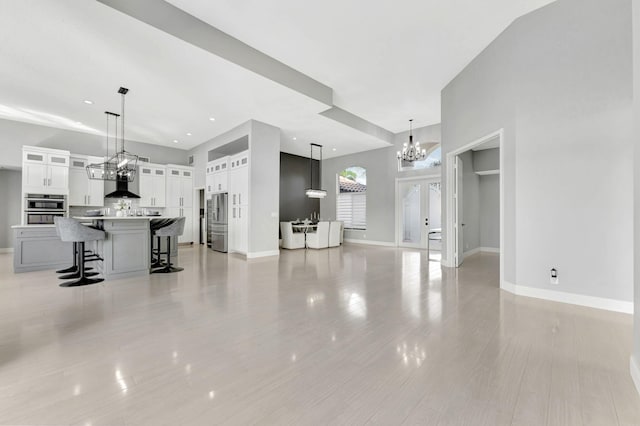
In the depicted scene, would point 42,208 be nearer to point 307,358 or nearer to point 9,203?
point 9,203

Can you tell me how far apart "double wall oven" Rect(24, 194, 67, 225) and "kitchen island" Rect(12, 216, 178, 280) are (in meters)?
2.17

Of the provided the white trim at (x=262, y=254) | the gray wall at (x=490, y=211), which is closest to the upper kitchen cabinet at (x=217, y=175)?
the white trim at (x=262, y=254)

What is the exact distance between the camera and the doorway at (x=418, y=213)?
8414 mm

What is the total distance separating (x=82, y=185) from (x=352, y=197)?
28.0ft

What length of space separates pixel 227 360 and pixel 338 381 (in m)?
0.86

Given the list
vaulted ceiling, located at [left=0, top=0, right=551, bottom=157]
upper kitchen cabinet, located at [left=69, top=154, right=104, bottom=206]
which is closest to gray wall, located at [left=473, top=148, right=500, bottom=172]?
vaulted ceiling, located at [left=0, top=0, right=551, bottom=157]

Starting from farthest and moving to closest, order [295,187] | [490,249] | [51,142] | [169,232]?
[295,187]
[490,249]
[51,142]
[169,232]

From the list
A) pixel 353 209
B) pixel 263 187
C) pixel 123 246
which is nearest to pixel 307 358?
pixel 123 246

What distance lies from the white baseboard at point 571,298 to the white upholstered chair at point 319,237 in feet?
17.6

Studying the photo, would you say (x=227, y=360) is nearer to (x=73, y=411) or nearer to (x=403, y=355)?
(x=73, y=411)

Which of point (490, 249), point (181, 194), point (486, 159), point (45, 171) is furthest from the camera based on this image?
point (181, 194)

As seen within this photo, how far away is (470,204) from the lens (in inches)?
289

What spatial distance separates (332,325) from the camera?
2725 millimetres

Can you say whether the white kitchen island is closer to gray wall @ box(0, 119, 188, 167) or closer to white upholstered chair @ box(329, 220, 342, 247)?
gray wall @ box(0, 119, 188, 167)
